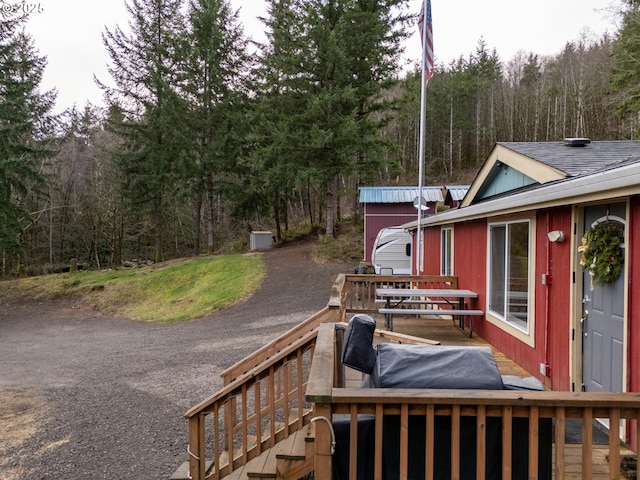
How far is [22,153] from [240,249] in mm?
10820

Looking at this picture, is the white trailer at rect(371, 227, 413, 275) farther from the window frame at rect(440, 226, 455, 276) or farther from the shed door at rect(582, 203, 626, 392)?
the shed door at rect(582, 203, 626, 392)

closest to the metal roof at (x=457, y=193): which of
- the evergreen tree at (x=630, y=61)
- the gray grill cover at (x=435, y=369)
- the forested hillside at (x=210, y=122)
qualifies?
the forested hillside at (x=210, y=122)

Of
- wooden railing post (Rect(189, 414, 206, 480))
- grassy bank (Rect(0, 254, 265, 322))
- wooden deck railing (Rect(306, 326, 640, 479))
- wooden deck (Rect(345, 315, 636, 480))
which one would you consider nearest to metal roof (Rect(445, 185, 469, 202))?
grassy bank (Rect(0, 254, 265, 322))

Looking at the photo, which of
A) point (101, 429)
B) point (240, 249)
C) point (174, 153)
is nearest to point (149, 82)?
point (174, 153)

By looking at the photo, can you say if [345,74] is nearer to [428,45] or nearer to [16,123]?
[428,45]

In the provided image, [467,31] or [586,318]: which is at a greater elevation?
[467,31]

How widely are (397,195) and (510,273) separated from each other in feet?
48.1

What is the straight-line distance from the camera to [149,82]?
74.7 ft

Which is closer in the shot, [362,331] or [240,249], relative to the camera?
[362,331]

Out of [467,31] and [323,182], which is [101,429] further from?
[467,31]

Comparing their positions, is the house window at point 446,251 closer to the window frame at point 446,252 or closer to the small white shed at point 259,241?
the window frame at point 446,252

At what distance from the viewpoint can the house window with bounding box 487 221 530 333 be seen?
553 centimetres

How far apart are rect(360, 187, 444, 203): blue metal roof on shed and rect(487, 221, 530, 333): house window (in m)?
13.3

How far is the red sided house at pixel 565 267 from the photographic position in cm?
343
